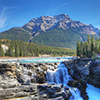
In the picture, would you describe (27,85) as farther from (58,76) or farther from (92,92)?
(92,92)

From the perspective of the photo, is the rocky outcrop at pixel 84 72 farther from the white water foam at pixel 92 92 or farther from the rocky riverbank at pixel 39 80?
the white water foam at pixel 92 92

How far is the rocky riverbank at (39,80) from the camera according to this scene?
69.3ft

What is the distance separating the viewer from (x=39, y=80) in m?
32.1

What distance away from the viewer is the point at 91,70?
35.5m

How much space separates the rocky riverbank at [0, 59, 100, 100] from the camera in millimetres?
21119

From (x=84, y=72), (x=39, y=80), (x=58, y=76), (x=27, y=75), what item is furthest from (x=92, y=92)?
(x=27, y=75)

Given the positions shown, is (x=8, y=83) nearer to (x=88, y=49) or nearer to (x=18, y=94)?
(x=18, y=94)

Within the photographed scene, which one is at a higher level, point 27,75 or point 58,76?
point 27,75

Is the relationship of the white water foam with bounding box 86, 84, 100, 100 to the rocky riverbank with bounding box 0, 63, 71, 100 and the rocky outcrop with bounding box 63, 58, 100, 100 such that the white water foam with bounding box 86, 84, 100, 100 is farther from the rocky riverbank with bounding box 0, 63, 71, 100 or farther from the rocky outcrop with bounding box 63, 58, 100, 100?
the rocky riverbank with bounding box 0, 63, 71, 100

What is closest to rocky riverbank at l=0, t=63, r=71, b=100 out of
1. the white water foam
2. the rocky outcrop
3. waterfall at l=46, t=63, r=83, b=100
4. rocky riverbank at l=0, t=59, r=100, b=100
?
rocky riverbank at l=0, t=59, r=100, b=100

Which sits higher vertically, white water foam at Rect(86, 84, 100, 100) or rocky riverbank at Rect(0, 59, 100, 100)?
rocky riverbank at Rect(0, 59, 100, 100)

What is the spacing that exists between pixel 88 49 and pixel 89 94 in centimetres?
4045

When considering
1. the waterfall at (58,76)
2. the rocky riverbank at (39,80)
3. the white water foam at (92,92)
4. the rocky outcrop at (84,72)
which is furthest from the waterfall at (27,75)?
the white water foam at (92,92)

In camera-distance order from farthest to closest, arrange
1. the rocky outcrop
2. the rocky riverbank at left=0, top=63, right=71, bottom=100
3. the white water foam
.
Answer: the rocky outcrop < the white water foam < the rocky riverbank at left=0, top=63, right=71, bottom=100
